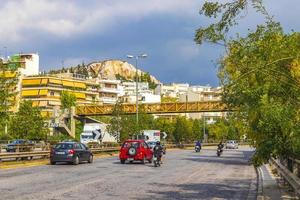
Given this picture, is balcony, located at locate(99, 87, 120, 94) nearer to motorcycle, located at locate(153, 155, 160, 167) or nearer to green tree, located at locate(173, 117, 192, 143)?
green tree, located at locate(173, 117, 192, 143)

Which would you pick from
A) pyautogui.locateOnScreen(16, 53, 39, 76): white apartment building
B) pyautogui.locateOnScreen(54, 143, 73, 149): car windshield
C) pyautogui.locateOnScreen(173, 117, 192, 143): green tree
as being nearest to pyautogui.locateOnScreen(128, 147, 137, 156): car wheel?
pyautogui.locateOnScreen(54, 143, 73, 149): car windshield

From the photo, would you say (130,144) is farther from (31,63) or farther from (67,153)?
(31,63)

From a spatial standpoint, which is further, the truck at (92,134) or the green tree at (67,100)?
the green tree at (67,100)

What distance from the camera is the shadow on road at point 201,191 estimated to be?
16.6m

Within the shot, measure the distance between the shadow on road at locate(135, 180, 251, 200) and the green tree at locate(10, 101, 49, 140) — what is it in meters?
Result: 35.5

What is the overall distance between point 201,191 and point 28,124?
126ft

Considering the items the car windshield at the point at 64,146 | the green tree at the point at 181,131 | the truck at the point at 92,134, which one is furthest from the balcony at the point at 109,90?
the car windshield at the point at 64,146

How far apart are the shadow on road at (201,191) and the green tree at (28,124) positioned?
116 ft

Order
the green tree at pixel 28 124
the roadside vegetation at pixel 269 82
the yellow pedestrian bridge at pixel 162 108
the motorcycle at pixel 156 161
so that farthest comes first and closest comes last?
the yellow pedestrian bridge at pixel 162 108
the green tree at pixel 28 124
the motorcycle at pixel 156 161
the roadside vegetation at pixel 269 82

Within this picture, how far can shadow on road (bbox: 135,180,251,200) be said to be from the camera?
54.3 ft

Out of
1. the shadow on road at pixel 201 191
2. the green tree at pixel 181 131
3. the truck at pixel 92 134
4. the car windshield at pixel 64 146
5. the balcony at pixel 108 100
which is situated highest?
the balcony at pixel 108 100

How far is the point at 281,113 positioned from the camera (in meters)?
13.3

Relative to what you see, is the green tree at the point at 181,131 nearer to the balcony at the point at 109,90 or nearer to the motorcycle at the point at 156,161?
the balcony at the point at 109,90

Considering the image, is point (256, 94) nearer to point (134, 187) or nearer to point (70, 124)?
point (134, 187)
